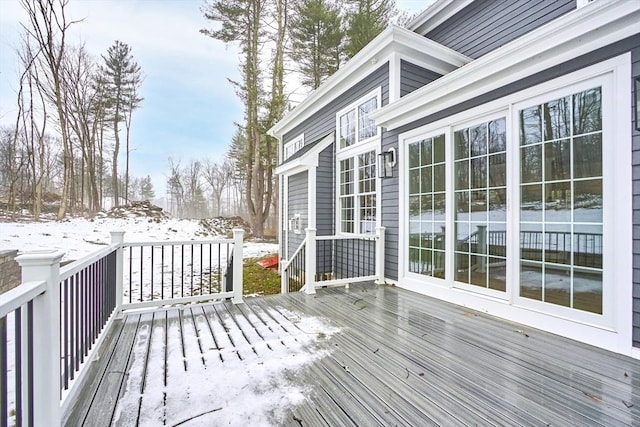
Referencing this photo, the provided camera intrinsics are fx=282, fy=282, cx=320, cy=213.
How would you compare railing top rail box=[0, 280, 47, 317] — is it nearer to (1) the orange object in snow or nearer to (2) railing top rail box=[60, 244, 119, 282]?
(2) railing top rail box=[60, 244, 119, 282]

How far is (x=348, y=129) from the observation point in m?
6.52

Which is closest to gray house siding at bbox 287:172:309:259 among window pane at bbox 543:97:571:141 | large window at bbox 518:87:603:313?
large window at bbox 518:87:603:313

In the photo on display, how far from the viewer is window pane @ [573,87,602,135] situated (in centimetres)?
254

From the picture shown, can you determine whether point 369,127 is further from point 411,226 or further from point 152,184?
point 152,184

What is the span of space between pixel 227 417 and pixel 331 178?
5757 mm

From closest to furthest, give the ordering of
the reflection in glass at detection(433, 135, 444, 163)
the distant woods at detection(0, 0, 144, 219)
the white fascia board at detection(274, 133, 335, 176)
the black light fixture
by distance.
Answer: the black light fixture → the reflection in glass at detection(433, 135, 444, 163) → the white fascia board at detection(274, 133, 335, 176) → the distant woods at detection(0, 0, 144, 219)

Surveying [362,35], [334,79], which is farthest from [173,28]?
[334,79]

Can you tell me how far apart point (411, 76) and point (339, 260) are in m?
4.06

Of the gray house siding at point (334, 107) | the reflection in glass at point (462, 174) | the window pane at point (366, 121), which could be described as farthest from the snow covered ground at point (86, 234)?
the reflection in glass at point (462, 174)

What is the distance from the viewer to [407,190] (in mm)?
4695

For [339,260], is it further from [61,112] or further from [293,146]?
[61,112]

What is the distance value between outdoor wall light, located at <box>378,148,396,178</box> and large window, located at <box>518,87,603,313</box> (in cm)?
203

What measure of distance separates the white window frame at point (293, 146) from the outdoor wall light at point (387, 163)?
4455 mm

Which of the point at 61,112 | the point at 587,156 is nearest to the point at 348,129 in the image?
the point at 587,156
